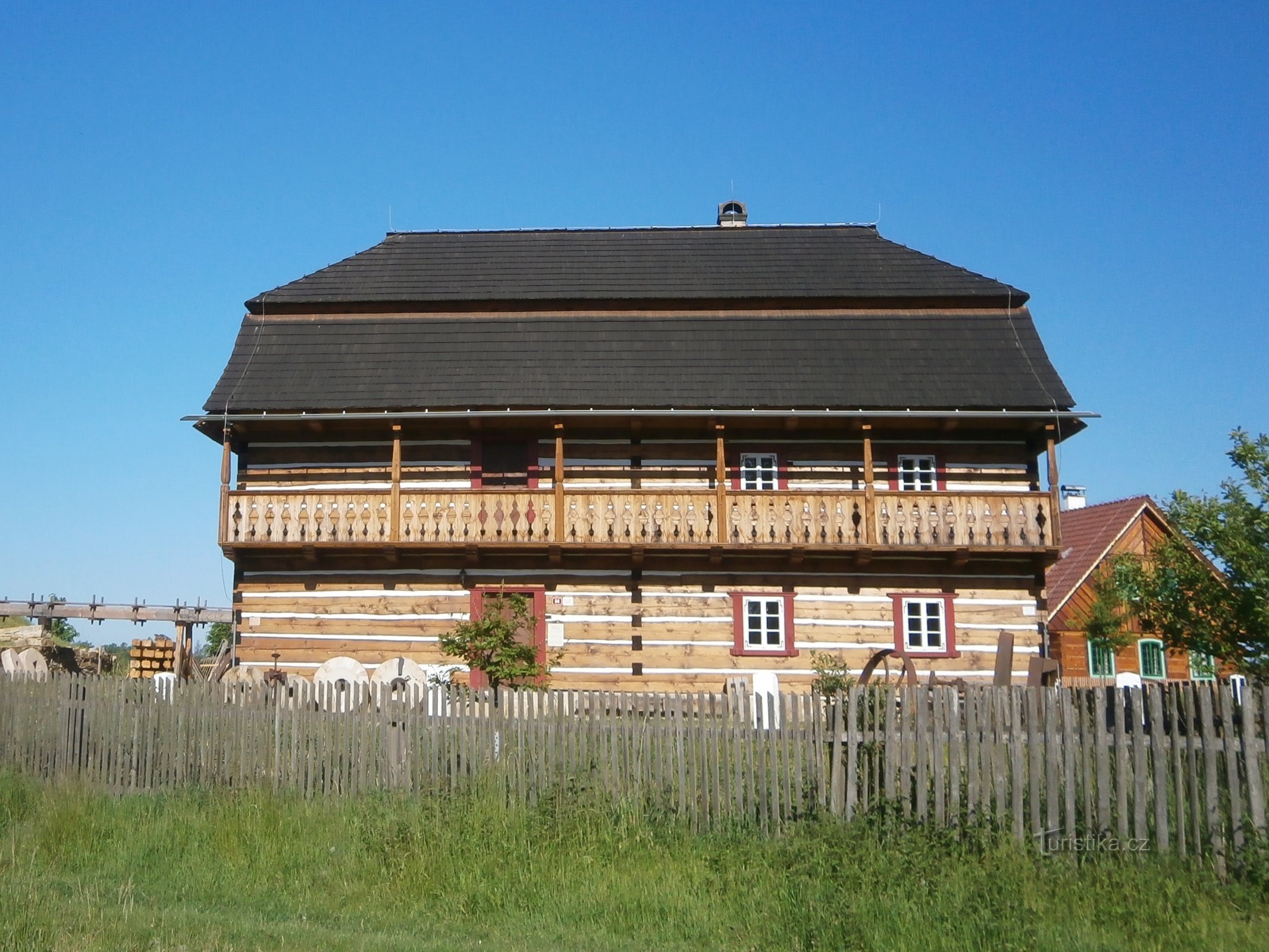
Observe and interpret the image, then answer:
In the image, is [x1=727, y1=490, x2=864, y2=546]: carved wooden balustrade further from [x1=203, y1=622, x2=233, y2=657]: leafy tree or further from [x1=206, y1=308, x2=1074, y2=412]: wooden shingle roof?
[x1=203, y1=622, x2=233, y2=657]: leafy tree

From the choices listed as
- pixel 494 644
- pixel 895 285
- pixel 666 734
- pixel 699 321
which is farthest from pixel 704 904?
pixel 895 285

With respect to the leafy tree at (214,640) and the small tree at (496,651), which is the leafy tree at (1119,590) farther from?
the leafy tree at (214,640)

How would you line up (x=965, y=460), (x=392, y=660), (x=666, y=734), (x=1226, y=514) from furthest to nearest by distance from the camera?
(x=965, y=460)
(x=392, y=660)
(x=1226, y=514)
(x=666, y=734)

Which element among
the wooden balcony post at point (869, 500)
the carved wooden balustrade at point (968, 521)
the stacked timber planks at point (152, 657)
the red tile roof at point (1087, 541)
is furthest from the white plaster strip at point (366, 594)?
the red tile roof at point (1087, 541)

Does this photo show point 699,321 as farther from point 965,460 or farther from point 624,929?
point 624,929

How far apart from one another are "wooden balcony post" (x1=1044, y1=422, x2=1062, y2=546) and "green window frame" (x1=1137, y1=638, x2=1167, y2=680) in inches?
657

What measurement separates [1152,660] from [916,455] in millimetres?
17562

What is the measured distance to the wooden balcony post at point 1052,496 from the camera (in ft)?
63.9

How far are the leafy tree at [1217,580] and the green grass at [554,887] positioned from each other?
159 inches

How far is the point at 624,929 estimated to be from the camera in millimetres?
8578

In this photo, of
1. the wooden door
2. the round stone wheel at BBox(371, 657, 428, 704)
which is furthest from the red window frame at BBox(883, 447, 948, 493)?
the round stone wheel at BBox(371, 657, 428, 704)

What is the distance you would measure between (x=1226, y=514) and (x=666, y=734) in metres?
6.75

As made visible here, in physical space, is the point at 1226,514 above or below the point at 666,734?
above

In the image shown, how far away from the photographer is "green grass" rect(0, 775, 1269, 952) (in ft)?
26.5
